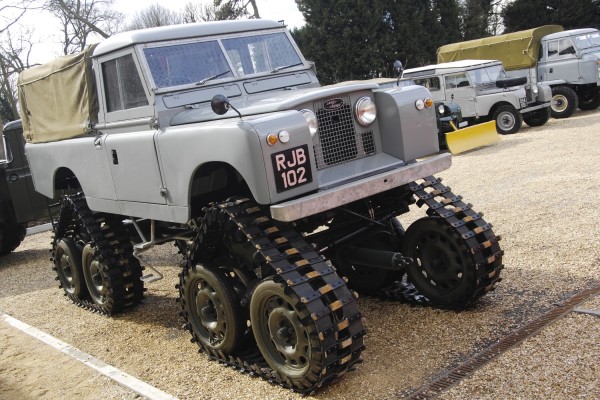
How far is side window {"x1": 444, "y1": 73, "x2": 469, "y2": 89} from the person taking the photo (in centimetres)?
1738

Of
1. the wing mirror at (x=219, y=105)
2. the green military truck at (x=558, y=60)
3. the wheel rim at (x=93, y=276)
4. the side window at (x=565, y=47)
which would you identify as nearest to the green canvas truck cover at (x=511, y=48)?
the green military truck at (x=558, y=60)

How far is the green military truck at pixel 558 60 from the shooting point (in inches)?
721

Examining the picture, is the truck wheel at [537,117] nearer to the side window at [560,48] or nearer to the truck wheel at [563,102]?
the truck wheel at [563,102]

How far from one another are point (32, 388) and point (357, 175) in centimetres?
308

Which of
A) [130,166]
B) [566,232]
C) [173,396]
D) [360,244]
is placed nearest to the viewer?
[173,396]

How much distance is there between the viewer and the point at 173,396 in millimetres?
4523

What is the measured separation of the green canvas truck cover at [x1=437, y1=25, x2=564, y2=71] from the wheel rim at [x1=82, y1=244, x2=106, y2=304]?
16.6 metres

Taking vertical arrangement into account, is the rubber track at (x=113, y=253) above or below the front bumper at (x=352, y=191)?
below

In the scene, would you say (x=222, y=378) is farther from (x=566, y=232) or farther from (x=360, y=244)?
(x=566, y=232)

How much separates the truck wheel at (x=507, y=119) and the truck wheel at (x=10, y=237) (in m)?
12.2

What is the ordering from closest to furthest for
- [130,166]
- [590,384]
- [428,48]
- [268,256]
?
[590,384]
[268,256]
[130,166]
[428,48]

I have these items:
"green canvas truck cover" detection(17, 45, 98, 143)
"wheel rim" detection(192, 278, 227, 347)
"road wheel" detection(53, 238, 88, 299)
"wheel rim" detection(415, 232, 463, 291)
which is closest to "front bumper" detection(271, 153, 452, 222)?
"wheel rim" detection(415, 232, 463, 291)

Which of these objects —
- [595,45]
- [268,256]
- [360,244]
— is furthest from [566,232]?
[595,45]

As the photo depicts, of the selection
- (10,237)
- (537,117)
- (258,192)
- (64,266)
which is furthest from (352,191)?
(537,117)
